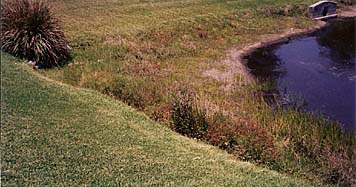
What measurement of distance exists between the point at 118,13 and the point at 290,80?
8.09 meters

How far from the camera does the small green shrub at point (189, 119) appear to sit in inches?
382

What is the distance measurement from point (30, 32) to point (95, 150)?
301 inches

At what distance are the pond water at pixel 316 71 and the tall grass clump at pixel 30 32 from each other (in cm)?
661

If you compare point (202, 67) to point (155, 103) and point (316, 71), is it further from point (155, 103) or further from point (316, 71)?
point (155, 103)

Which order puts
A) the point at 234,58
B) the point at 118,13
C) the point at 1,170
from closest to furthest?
1. the point at 1,170
2. the point at 234,58
3. the point at 118,13

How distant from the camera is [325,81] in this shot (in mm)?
15523

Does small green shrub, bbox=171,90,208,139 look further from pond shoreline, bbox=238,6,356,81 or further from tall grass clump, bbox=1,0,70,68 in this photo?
pond shoreline, bbox=238,6,356,81

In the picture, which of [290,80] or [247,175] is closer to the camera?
[247,175]

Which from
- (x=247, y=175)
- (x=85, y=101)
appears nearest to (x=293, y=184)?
(x=247, y=175)

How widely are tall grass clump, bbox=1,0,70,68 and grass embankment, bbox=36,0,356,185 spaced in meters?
0.63

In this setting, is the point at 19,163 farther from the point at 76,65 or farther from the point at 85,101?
the point at 76,65

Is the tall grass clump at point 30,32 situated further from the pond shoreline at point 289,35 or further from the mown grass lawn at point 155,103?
the pond shoreline at point 289,35

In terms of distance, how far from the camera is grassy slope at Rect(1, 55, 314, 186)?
6.39 meters

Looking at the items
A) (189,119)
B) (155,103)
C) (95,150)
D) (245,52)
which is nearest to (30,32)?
(155,103)
